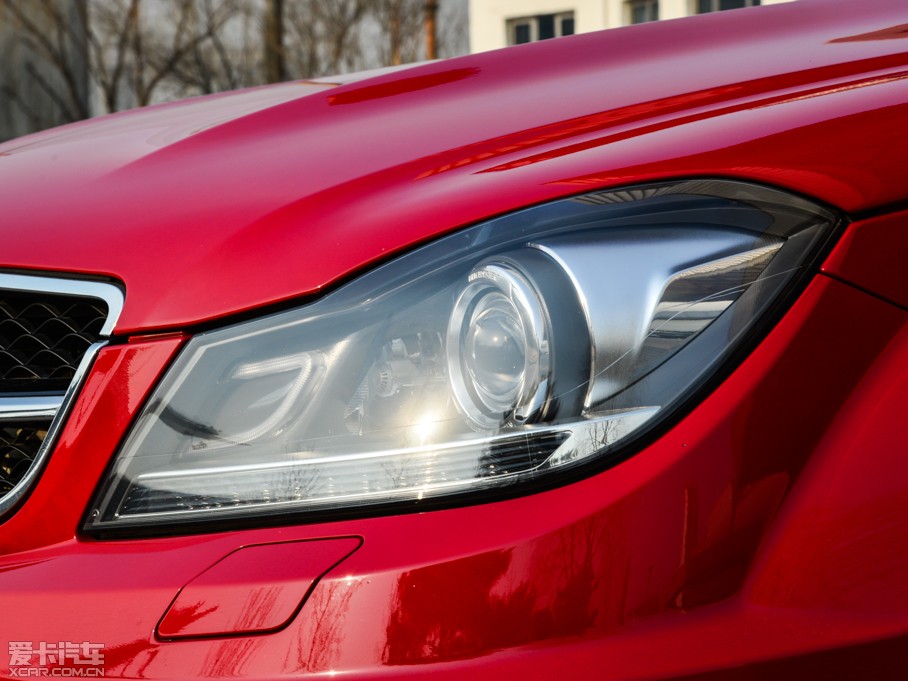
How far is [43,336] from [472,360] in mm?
496

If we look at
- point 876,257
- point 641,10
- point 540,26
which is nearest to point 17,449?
point 876,257

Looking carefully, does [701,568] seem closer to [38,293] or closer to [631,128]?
[631,128]

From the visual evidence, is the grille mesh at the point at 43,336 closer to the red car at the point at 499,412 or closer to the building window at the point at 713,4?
the red car at the point at 499,412

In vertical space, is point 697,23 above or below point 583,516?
Result: above

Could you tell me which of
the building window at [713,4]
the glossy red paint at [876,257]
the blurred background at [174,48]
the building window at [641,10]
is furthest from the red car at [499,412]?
the blurred background at [174,48]

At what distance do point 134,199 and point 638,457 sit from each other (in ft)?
2.22

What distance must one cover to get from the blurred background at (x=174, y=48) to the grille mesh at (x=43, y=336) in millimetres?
15851

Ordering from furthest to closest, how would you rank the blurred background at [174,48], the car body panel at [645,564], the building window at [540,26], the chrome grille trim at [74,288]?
the blurred background at [174,48]
the building window at [540,26]
the chrome grille trim at [74,288]
the car body panel at [645,564]

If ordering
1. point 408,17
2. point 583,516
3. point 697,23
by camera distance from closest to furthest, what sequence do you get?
point 583,516 < point 697,23 < point 408,17

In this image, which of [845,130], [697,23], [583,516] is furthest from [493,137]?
[697,23]

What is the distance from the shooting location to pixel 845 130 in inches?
41.9

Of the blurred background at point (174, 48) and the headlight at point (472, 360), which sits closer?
the headlight at point (472, 360)

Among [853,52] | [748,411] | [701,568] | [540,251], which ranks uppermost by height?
[853,52]

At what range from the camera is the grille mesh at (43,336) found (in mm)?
1178
